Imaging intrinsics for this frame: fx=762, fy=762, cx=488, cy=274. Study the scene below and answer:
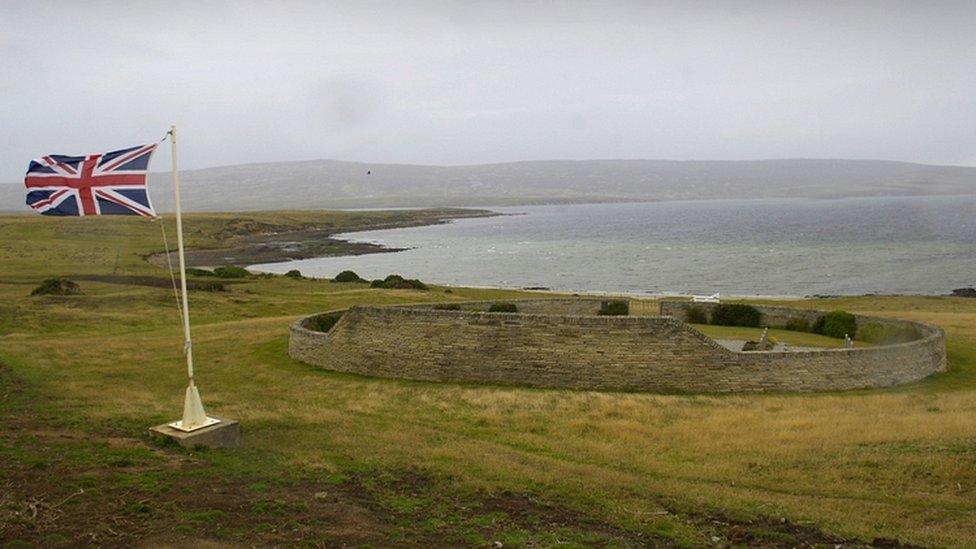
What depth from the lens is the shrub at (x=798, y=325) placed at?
2905cm

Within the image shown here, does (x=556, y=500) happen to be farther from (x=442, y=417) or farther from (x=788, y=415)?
(x=788, y=415)

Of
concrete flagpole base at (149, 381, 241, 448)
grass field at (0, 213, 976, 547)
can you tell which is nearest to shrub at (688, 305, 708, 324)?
grass field at (0, 213, 976, 547)

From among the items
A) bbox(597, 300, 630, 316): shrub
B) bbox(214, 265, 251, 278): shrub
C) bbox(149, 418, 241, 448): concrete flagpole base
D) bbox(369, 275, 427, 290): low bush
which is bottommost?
bbox(369, 275, 427, 290): low bush

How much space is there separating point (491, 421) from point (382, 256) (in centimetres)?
8604

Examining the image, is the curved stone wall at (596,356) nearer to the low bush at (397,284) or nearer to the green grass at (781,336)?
the green grass at (781,336)

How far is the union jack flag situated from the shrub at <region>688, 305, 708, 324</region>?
2325 cm

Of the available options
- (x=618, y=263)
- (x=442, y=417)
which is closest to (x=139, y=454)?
(x=442, y=417)

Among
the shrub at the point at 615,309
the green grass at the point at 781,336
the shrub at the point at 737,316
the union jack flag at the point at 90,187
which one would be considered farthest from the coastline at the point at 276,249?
the union jack flag at the point at 90,187

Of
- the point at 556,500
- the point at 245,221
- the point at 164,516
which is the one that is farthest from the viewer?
the point at 245,221

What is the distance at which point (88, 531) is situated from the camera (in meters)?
8.41

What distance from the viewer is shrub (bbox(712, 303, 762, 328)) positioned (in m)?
29.9

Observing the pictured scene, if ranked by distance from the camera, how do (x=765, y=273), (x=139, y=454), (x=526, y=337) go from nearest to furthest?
(x=139, y=454) < (x=526, y=337) < (x=765, y=273)

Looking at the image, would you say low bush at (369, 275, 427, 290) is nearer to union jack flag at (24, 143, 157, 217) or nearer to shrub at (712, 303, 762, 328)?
shrub at (712, 303, 762, 328)

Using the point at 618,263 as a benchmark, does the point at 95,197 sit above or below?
above
